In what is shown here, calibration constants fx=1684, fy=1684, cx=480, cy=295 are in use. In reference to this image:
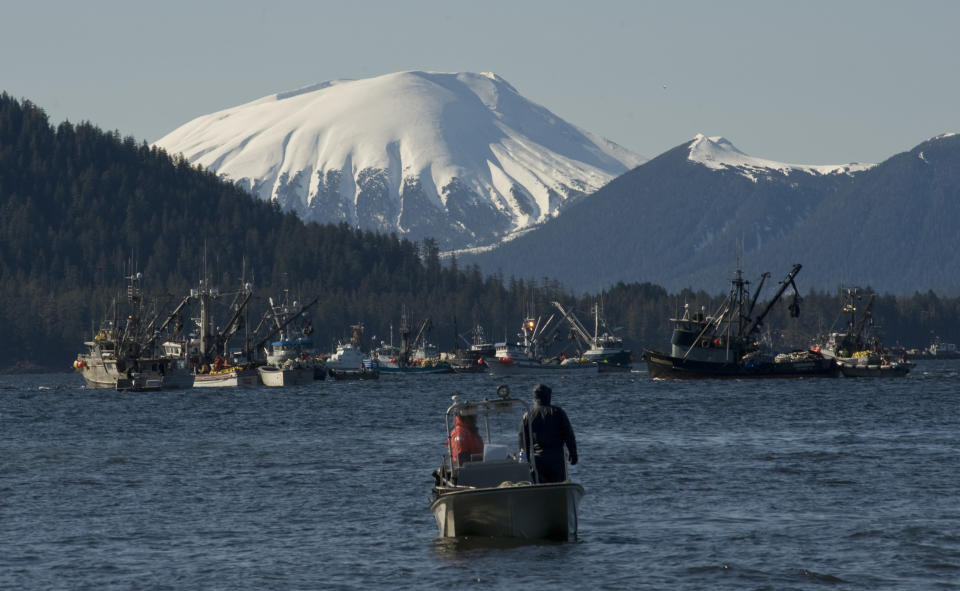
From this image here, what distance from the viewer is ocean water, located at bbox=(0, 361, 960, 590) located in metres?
40.9

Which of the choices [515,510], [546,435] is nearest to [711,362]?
[546,435]

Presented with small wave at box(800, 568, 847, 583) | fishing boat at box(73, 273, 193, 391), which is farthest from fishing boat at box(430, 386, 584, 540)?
fishing boat at box(73, 273, 193, 391)

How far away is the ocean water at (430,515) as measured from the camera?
40938mm

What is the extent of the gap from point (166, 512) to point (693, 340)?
5760 inches

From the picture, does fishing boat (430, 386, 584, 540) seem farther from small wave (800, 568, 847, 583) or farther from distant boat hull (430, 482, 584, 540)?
small wave (800, 568, 847, 583)

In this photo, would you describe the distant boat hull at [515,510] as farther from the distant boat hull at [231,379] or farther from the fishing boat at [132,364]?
the distant boat hull at [231,379]

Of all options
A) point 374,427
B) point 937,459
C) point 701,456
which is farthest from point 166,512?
point 374,427

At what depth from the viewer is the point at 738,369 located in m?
195

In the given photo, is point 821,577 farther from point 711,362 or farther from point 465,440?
point 711,362

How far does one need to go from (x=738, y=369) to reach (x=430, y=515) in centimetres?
14701

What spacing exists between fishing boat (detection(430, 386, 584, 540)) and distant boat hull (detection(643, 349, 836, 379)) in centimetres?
15137

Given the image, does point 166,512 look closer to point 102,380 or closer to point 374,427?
point 374,427

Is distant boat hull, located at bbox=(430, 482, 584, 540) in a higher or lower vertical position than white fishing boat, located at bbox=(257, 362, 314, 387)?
lower

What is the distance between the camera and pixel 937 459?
70062mm
